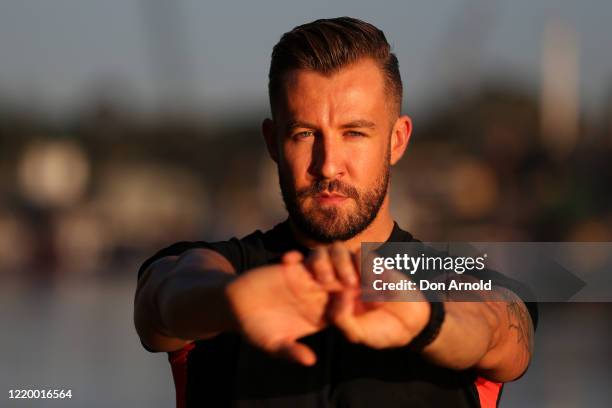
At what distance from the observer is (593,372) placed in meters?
14.4

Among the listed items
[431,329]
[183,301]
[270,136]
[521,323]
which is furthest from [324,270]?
[270,136]

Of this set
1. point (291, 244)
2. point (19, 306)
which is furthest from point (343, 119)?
point (19, 306)

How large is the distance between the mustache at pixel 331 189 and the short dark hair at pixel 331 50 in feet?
1.22

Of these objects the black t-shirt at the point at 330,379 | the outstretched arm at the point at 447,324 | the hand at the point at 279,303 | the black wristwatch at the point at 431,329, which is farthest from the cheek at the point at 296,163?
the hand at the point at 279,303

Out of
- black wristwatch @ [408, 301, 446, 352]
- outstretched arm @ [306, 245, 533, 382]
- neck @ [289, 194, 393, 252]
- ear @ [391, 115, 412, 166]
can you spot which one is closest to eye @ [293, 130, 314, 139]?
neck @ [289, 194, 393, 252]

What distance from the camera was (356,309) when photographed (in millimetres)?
3477

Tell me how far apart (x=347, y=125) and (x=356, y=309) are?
1.20m

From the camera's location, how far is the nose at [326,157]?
14.7ft

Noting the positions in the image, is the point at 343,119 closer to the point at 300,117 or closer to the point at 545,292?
the point at 300,117

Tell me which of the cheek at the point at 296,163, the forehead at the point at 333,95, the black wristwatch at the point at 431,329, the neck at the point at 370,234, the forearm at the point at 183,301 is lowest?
the black wristwatch at the point at 431,329

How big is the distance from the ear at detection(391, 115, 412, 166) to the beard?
29cm

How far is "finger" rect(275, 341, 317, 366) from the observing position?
3.29 meters

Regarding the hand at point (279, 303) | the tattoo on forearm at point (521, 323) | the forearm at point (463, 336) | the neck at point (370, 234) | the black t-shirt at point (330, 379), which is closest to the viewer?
the hand at point (279, 303)

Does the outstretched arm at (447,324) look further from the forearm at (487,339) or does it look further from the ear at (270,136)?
the ear at (270,136)
